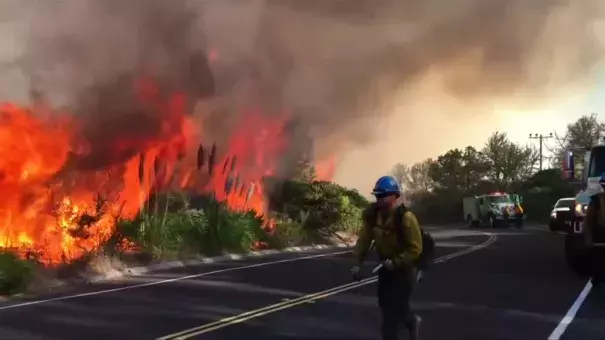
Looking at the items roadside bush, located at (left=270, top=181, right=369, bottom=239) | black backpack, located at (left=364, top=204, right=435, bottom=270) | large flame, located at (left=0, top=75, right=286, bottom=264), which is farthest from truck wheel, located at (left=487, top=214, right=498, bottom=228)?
black backpack, located at (left=364, top=204, right=435, bottom=270)

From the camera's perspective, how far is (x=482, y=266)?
1480 centimetres

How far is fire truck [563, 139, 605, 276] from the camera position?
42.4ft

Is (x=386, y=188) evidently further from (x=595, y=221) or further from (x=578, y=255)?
(x=578, y=255)

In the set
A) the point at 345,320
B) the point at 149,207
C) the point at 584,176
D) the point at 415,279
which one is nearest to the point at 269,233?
the point at 149,207

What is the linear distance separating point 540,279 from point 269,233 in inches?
435

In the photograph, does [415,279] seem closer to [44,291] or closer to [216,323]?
[216,323]

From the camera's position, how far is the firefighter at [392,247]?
216 inches

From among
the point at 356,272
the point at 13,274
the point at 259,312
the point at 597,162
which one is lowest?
the point at 259,312

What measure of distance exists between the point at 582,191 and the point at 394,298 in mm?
9249

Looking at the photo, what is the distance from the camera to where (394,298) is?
18.5ft

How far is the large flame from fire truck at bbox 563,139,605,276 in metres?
9.09

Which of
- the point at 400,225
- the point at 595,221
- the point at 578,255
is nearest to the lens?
the point at 400,225

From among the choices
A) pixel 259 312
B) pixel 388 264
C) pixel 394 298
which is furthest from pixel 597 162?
pixel 388 264

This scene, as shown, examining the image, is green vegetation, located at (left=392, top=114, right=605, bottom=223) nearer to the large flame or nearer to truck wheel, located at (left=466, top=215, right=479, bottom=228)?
truck wheel, located at (left=466, top=215, right=479, bottom=228)
